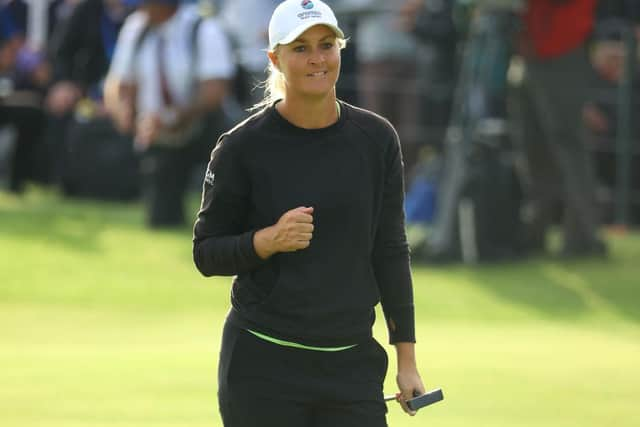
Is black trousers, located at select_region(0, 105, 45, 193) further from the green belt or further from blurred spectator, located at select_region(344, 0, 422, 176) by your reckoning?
the green belt

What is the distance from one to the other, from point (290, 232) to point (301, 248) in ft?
0.33

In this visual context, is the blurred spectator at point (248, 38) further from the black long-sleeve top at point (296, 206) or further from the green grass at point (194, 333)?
the black long-sleeve top at point (296, 206)

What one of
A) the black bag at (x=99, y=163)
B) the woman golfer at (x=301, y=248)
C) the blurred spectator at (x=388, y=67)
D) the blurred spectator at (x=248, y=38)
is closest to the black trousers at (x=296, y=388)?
the woman golfer at (x=301, y=248)

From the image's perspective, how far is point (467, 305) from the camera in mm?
11242

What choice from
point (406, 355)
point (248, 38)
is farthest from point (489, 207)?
point (406, 355)

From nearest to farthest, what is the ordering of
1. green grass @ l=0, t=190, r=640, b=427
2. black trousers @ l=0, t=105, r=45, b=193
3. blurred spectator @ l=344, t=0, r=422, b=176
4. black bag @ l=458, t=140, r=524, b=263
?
green grass @ l=0, t=190, r=640, b=427 → black bag @ l=458, t=140, r=524, b=263 → blurred spectator @ l=344, t=0, r=422, b=176 → black trousers @ l=0, t=105, r=45, b=193

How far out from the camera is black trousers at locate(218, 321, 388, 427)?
4480 millimetres

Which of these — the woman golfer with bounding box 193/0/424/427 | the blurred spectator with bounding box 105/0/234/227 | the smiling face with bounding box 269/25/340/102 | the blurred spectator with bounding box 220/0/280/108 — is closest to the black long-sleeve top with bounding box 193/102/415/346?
the woman golfer with bounding box 193/0/424/427

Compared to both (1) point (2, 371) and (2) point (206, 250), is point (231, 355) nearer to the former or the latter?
(2) point (206, 250)

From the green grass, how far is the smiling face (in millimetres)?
2866

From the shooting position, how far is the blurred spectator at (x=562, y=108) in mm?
12438

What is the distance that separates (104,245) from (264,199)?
9021mm

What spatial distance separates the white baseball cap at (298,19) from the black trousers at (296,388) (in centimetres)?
85

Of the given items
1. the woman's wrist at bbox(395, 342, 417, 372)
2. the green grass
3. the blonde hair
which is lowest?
the green grass
